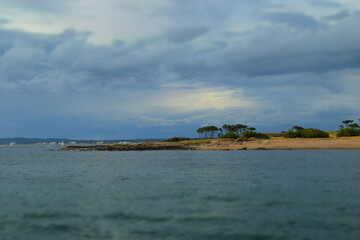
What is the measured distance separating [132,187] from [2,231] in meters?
15.5

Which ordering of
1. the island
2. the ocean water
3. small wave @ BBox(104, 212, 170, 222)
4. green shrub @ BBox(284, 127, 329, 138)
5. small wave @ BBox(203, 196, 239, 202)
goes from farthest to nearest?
green shrub @ BBox(284, 127, 329, 138)
the island
small wave @ BBox(203, 196, 239, 202)
small wave @ BBox(104, 212, 170, 222)
the ocean water

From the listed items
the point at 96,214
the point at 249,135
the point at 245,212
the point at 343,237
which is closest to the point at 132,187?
the point at 96,214

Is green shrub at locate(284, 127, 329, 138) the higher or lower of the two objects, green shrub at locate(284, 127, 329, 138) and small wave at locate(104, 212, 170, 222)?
the higher

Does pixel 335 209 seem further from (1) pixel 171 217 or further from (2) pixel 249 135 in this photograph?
(2) pixel 249 135

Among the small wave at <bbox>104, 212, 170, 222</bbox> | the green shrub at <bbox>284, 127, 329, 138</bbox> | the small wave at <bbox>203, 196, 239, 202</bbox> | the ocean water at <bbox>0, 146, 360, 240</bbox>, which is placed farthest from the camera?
the green shrub at <bbox>284, 127, 329, 138</bbox>

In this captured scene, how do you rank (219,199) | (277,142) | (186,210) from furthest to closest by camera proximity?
(277,142), (219,199), (186,210)

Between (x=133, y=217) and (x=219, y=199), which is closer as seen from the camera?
(x=133, y=217)

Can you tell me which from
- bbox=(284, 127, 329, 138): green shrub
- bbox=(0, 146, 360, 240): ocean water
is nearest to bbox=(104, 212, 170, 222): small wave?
bbox=(0, 146, 360, 240): ocean water

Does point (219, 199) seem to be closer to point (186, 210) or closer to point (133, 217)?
point (186, 210)

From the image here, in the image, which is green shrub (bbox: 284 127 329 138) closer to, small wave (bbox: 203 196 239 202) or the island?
the island

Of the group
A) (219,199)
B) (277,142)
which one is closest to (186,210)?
(219,199)

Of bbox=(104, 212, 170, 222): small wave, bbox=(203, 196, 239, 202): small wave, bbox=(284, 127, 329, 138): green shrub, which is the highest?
bbox=(284, 127, 329, 138): green shrub

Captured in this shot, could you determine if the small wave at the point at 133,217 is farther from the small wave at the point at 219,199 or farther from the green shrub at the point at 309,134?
the green shrub at the point at 309,134

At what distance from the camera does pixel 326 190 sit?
29.3 metres
